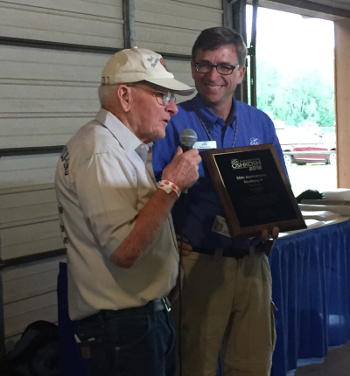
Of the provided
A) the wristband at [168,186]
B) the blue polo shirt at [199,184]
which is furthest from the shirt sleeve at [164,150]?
the wristband at [168,186]

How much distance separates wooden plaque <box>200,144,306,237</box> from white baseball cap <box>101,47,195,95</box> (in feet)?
1.40

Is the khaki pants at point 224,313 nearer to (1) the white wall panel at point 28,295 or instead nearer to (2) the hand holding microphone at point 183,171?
(2) the hand holding microphone at point 183,171

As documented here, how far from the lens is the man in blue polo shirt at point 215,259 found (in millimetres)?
1786

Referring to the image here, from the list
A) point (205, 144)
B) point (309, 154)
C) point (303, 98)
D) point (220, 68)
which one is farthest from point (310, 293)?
point (309, 154)

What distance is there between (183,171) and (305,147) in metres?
9.59

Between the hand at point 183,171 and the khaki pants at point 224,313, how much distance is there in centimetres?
60

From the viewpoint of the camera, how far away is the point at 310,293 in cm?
292

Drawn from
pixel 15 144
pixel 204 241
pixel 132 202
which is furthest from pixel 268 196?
pixel 15 144

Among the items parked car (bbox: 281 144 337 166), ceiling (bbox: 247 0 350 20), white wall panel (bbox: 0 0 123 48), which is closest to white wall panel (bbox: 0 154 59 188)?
white wall panel (bbox: 0 0 123 48)

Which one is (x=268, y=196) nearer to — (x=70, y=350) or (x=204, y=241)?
(x=204, y=241)

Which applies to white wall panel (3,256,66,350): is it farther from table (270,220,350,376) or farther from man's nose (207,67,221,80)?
man's nose (207,67,221,80)

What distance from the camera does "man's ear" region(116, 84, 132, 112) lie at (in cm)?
Result: 128

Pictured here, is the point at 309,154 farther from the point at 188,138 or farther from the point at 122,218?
the point at 122,218

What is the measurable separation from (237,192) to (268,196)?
143mm
